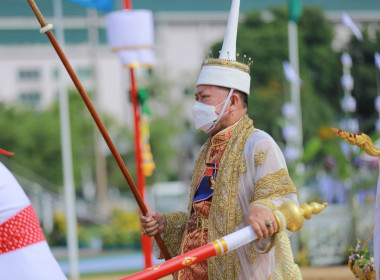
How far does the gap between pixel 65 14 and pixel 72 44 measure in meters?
1.73

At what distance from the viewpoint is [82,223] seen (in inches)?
1202

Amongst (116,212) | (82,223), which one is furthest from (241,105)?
(82,223)

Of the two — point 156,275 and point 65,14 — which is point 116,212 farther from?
point 65,14

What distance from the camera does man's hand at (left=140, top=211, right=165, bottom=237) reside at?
452 cm

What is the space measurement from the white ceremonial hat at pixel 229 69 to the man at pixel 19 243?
1273mm

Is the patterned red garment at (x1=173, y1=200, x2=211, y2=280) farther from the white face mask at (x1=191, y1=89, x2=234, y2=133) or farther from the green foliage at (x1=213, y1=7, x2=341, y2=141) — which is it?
the green foliage at (x1=213, y1=7, x2=341, y2=141)

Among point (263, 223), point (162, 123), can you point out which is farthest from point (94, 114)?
point (162, 123)

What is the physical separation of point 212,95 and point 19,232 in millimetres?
1334

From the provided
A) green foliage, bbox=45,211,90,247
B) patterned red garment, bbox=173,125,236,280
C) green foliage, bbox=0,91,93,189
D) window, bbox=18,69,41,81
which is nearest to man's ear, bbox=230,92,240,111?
patterned red garment, bbox=173,125,236,280

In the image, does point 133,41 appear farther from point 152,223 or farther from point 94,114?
point 94,114

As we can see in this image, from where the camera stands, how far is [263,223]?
353 cm

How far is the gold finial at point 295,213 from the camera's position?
3.53m

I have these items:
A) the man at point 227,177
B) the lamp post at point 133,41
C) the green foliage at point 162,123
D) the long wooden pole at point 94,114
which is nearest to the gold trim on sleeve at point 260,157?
the man at point 227,177

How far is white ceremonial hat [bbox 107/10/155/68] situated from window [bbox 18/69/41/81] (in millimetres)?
34906
